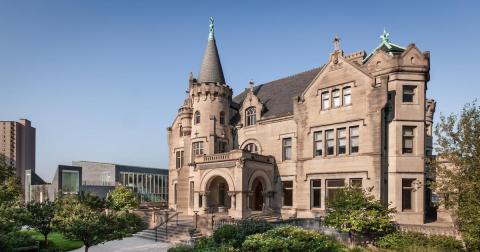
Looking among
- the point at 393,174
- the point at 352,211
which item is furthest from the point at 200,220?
the point at 393,174

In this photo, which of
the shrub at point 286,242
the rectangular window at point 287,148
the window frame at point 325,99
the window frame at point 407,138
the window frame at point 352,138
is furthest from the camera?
the rectangular window at point 287,148

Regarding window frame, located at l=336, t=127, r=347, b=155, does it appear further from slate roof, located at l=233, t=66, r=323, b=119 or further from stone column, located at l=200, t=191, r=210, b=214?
stone column, located at l=200, t=191, r=210, b=214

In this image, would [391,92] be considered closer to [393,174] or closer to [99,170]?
[393,174]

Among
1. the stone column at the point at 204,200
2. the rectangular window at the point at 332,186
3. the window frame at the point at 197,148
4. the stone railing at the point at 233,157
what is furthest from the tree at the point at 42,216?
the rectangular window at the point at 332,186

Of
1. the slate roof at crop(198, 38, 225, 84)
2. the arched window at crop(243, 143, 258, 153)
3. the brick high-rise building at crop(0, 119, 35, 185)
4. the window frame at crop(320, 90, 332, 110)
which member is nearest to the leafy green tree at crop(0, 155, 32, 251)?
the arched window at crop(243, 143, 258, 153)

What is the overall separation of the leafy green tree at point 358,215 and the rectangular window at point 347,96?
7.85 meters

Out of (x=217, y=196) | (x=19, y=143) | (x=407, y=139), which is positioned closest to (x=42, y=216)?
(x=217, y=196)

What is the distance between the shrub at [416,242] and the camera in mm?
18781

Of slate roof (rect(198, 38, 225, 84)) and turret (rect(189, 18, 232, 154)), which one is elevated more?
slate roof (rect(198, 38, 225, 84))

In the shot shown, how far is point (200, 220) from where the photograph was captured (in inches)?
1045

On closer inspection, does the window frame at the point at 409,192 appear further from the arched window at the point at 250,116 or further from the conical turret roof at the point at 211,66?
the conical turret roof at the point at 211,66

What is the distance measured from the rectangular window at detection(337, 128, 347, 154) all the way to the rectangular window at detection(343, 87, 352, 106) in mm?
2189

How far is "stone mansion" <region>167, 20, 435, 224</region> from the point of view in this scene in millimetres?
25859

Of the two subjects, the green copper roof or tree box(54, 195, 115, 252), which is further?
the green copper roof
